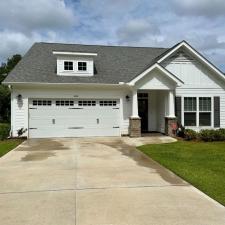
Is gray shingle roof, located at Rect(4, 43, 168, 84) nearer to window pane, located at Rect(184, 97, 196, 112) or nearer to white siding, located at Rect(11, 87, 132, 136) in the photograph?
white siding, located at Rect(11, 87, 132, 136)

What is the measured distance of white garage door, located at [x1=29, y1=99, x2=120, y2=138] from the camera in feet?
57.8

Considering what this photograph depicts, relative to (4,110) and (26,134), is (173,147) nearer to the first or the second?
(26,134)

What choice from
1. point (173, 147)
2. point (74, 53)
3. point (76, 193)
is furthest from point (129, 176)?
point (74, 53)

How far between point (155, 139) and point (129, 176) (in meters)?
8.59

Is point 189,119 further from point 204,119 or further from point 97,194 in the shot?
point 97,194

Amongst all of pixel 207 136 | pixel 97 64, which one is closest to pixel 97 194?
pixel 207 136

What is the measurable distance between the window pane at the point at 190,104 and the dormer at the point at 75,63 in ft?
19.7

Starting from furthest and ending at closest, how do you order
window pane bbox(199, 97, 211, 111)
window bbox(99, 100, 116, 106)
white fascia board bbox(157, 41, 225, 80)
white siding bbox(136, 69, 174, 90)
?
window pane bbox(199, 97, 211, 111), white fascia board bbox(157, 41, 225, 80), window bbox(99, 100, 116, 106), white siding bbox(136, 69, 174, 90)

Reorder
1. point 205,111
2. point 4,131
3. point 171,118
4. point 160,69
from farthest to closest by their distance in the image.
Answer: point 205,111, point 171,118, point 160,69, point 4,131

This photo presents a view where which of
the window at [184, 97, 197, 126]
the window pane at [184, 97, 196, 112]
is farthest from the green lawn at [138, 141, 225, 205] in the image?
the window pane at [184, 97, 196, 112]

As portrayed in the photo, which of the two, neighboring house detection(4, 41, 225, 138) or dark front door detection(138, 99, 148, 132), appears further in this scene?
dark front door detection(138, 99, 148, 132)

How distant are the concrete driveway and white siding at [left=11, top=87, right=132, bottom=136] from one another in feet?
21.9

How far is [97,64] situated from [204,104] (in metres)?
7.25

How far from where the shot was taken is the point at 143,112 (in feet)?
Answer: 65.0
